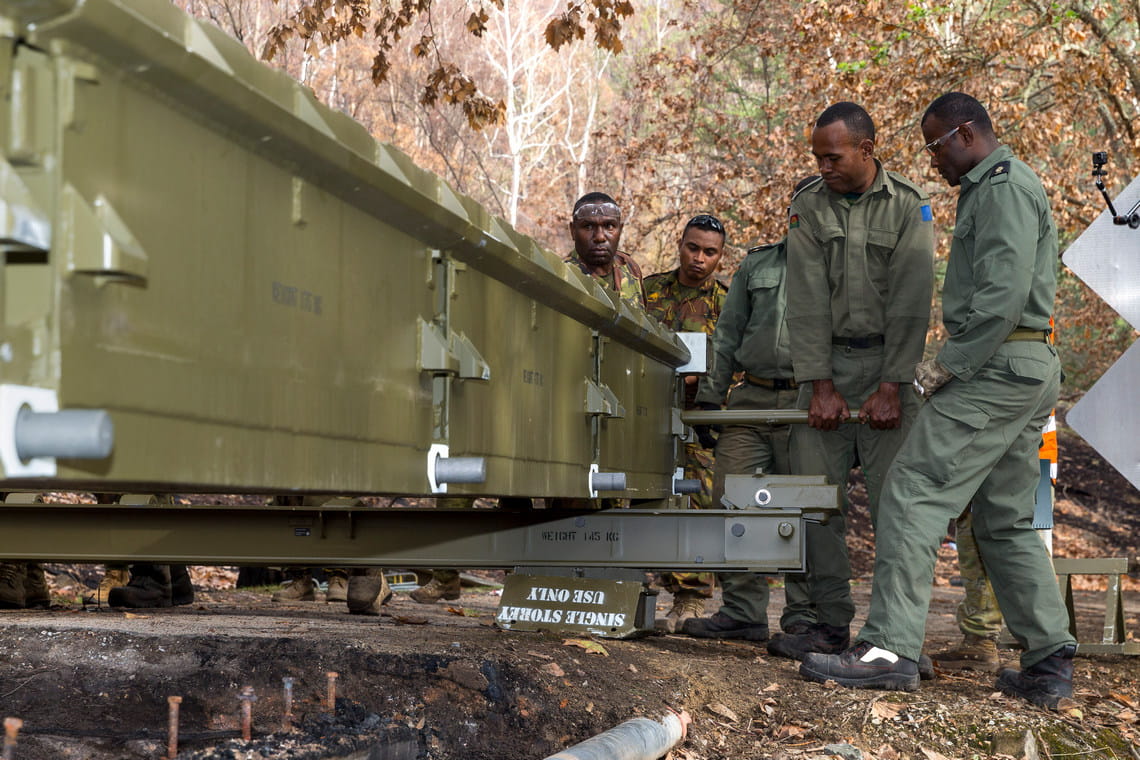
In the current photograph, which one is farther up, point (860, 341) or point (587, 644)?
point (860, 341)

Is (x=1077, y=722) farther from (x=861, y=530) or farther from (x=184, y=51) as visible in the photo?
(x=861, y=530)

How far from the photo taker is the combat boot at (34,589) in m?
7.98

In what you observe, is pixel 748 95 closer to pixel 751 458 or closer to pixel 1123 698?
pixel 751 458

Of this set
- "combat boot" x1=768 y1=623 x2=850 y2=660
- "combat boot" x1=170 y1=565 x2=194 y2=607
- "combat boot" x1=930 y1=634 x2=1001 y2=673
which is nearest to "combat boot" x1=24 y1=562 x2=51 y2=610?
"combat boot" x1=170 y1=565 x2=194 y2=607

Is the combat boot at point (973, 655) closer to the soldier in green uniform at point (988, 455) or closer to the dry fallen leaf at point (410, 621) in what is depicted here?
the soldier in green uniform at point (988, 455)

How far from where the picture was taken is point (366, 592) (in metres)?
7.72

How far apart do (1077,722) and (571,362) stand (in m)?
2.31

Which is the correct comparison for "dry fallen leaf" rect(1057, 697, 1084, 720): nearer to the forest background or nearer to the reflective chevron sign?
the reflective chevron sign

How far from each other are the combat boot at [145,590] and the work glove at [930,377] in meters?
4.85

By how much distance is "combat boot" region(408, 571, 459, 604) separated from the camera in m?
9.27

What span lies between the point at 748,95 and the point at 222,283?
2353 centimetres

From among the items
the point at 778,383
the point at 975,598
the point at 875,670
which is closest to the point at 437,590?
the point at 778,383

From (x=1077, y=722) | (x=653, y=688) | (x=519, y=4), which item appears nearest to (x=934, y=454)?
(x=1077, y=722)

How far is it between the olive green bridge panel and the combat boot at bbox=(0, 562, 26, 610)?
4.89 m
